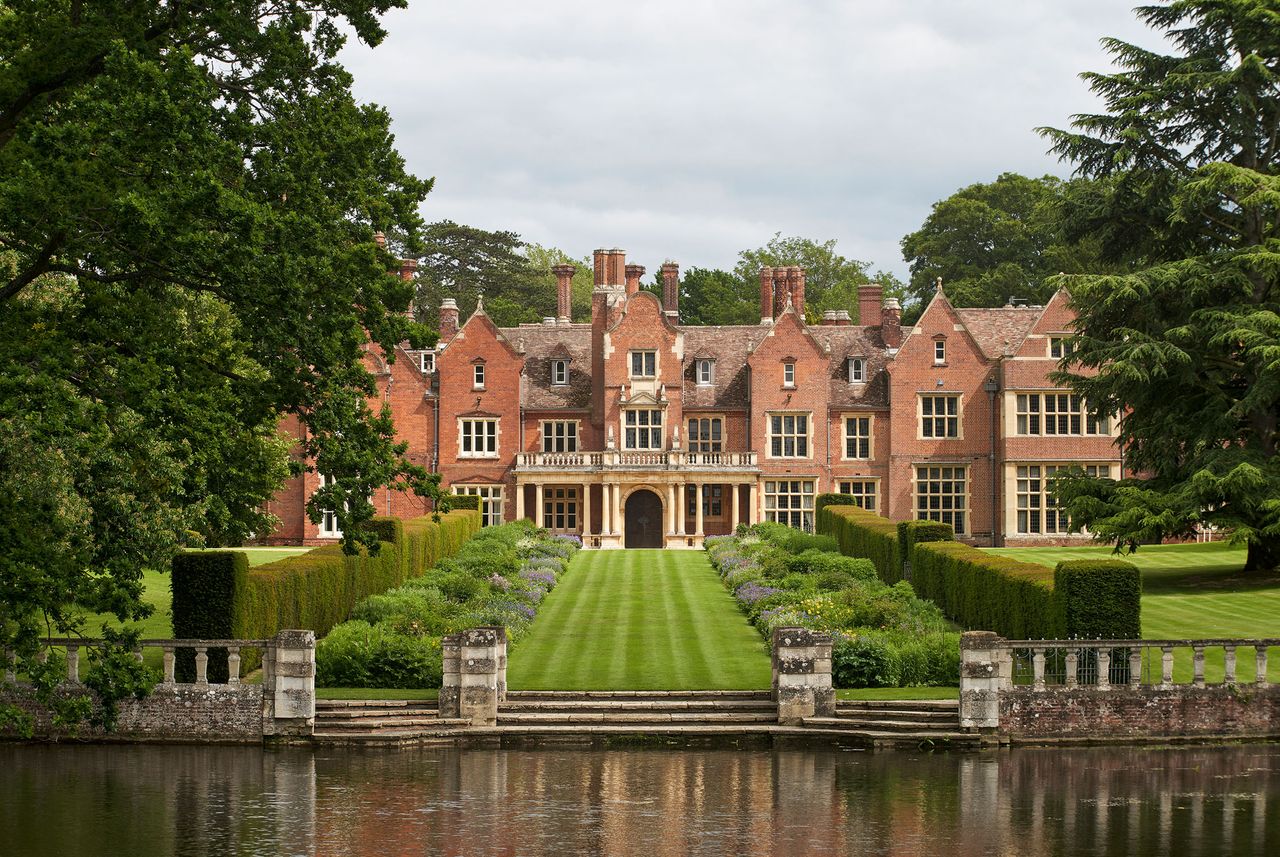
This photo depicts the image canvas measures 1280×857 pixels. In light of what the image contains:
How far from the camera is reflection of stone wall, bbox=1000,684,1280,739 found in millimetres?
22938

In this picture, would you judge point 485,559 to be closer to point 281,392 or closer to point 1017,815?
point 281,392

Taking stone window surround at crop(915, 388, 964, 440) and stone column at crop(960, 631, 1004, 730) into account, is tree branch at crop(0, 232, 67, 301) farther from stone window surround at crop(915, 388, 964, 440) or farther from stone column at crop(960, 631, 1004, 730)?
stone window surround at crop(915, 388, 964, 440)

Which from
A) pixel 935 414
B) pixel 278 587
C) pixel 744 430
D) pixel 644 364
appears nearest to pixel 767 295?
pixel 744 430

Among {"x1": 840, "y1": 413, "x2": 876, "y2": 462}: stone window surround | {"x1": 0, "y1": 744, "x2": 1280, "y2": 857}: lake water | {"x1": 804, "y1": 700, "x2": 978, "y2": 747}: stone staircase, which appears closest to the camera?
{"x1": 0, "y1": 744, "x2": 1280, "y2": 857}: lake water

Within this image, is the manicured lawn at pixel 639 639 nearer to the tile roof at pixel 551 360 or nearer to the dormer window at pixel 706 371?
Answer: the tile roof at pixel 551 360

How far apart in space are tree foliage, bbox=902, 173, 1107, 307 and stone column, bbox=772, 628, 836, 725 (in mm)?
57280

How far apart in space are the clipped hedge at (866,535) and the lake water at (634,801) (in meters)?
17.1

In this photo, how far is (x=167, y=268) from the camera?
1955cm

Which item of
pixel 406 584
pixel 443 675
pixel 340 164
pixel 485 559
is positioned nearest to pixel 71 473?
pixel 340 164

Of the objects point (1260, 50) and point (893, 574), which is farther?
point (893, 574)

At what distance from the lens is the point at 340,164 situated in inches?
839

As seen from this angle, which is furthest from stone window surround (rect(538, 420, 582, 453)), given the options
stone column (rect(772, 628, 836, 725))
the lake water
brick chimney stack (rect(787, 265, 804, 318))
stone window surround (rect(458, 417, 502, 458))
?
the lake water

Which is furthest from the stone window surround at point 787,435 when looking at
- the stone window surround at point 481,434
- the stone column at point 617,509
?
Answer: the stone window surround at point 481,434

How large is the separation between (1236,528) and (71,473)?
26.3m
